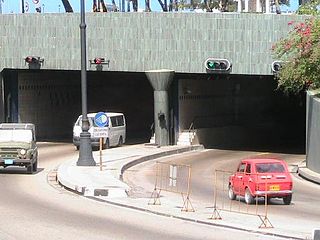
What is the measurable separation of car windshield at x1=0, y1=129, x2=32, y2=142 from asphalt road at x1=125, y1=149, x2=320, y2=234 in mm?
4350

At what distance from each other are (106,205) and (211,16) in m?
24.0

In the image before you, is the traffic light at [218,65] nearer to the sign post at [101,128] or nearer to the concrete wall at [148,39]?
the concrete wall at [148,39]

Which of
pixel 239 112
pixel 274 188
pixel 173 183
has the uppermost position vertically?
pixel 173 183

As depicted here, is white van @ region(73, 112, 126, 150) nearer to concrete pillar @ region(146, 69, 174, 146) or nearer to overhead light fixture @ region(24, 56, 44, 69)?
concrete pillar @ region(146, 69, 174, 146)

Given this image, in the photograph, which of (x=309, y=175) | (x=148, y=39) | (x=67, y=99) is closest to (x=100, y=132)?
(x=309, y=175)

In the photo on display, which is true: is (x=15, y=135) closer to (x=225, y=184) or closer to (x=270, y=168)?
(x=225, y=184)

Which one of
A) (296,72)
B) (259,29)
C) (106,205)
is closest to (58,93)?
(259,29)

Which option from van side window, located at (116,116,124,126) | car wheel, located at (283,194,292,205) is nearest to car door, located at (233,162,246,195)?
car wheel, located at (283,194,292,205)

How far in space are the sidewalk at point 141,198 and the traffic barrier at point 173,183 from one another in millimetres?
203

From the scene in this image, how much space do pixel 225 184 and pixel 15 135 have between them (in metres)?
8.73

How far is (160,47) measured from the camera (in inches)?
1743

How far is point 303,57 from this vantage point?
1403 inches

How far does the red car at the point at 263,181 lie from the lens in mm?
21422

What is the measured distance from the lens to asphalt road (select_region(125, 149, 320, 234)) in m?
19.4
